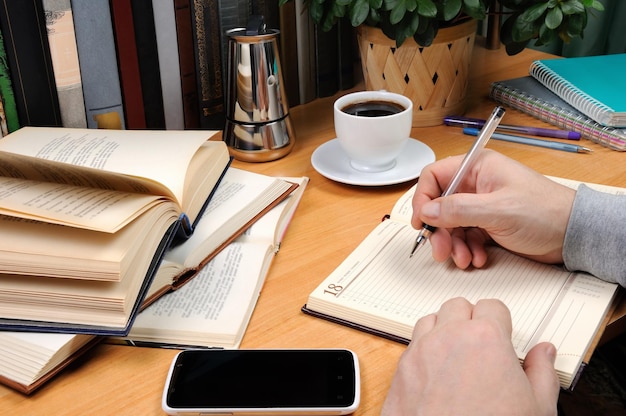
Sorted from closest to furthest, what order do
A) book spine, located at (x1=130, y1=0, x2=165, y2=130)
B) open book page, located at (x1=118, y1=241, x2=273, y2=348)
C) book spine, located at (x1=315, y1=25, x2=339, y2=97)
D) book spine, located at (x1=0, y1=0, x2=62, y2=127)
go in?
open book page, located at (x1=118, y1=241, x2=273, y2=348)
book spine, located at (x1=0, y1=0, x2=62, y2=127)
book spine, located at (x1=130, y1=0, x2=165, y2=130)
book spine, located at (x1=315, y1=25, x2=339, y2=97)

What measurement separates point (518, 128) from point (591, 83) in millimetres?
148

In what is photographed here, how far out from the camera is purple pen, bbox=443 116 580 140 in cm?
104

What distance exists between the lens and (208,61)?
3.37ft

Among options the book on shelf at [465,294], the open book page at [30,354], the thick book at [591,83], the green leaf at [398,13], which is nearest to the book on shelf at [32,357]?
the open book page at [30,354]

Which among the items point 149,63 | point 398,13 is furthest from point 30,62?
point 398,13

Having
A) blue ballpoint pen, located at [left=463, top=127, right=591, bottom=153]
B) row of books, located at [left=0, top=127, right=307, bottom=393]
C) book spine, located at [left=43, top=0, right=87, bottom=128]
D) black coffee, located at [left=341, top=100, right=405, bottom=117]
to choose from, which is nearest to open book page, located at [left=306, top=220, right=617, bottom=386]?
row of books, located at [left=0, top=127, right=307, bottom=393]

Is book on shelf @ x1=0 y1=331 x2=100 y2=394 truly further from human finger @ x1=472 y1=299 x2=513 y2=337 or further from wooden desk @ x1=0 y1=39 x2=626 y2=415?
human finger @ x1=472 y1=299 x2=513 y2=337

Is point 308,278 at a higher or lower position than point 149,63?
lower

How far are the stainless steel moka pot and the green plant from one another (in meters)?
0.09

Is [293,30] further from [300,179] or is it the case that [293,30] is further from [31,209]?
[31,209]

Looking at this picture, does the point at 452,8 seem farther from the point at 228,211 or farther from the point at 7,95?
the point at 7,95

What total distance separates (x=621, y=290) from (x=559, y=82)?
52 centimetres

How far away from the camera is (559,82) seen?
43.9 inches

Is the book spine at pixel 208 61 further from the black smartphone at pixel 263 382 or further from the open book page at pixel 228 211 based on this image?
the black smartphone at pixel 263 382
